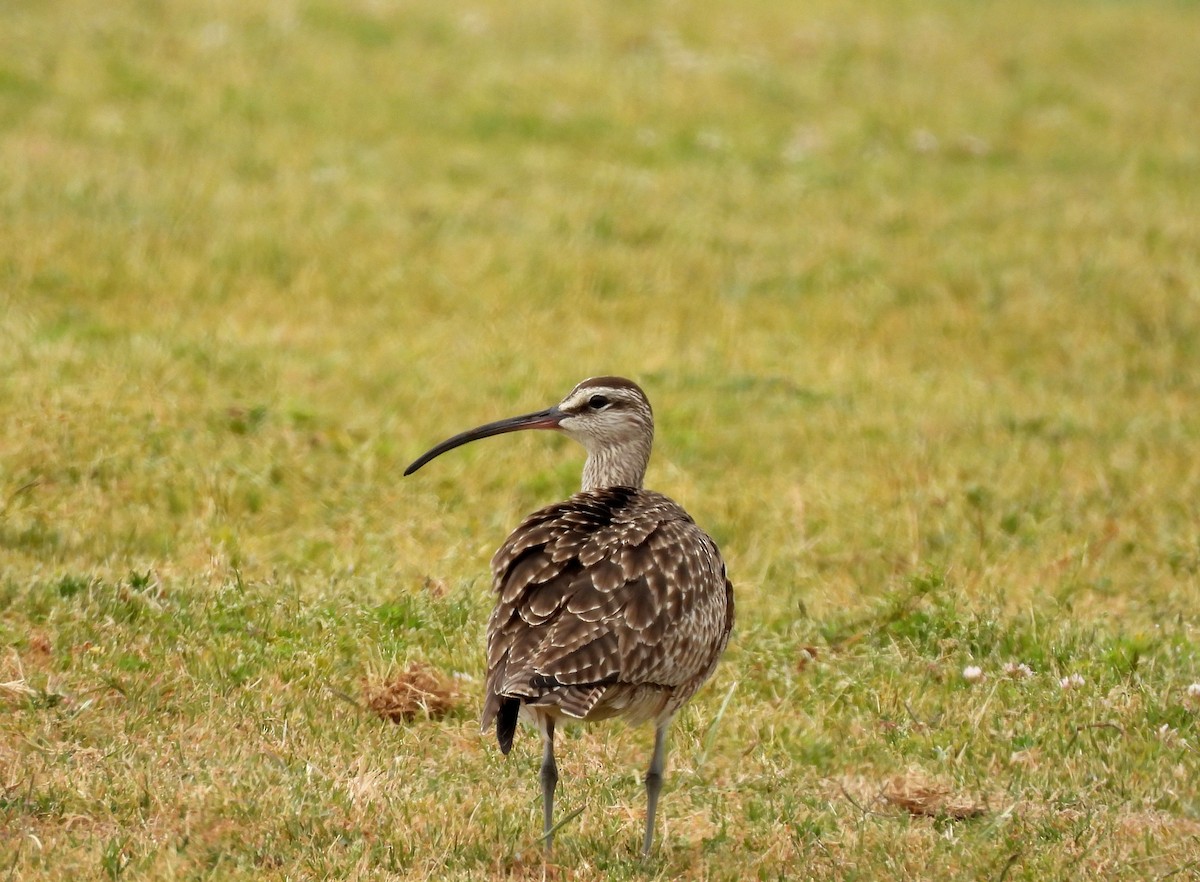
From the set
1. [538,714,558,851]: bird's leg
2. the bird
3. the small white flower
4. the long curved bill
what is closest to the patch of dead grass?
the long curved bill

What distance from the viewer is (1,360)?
10781 mm

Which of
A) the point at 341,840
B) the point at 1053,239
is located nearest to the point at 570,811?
the point at 341,840

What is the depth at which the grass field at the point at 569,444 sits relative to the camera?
6.44m

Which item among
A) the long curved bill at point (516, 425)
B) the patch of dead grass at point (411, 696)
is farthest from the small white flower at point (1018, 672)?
the patch of dead grass at point (411, 696)

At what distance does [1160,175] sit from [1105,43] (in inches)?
253

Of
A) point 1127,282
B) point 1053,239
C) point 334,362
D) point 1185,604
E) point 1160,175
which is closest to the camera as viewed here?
point 1185,604

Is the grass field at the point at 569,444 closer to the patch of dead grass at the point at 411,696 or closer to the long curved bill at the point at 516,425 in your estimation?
the patch of dead grass at the point at 411,696

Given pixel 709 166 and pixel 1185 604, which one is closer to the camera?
pixel 1185 604

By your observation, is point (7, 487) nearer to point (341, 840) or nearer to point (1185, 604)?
point (341, 840)

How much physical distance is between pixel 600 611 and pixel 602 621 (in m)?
0.05

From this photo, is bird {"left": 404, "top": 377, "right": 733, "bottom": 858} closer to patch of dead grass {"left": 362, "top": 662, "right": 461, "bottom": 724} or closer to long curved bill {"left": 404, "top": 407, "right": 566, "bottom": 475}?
long curved bill {"left": 404, "top": 407, "right": 566, "bottom": 475}

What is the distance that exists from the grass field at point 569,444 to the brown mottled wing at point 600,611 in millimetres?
606

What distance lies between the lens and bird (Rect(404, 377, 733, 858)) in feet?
19.1

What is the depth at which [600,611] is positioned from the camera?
19.7 ft
